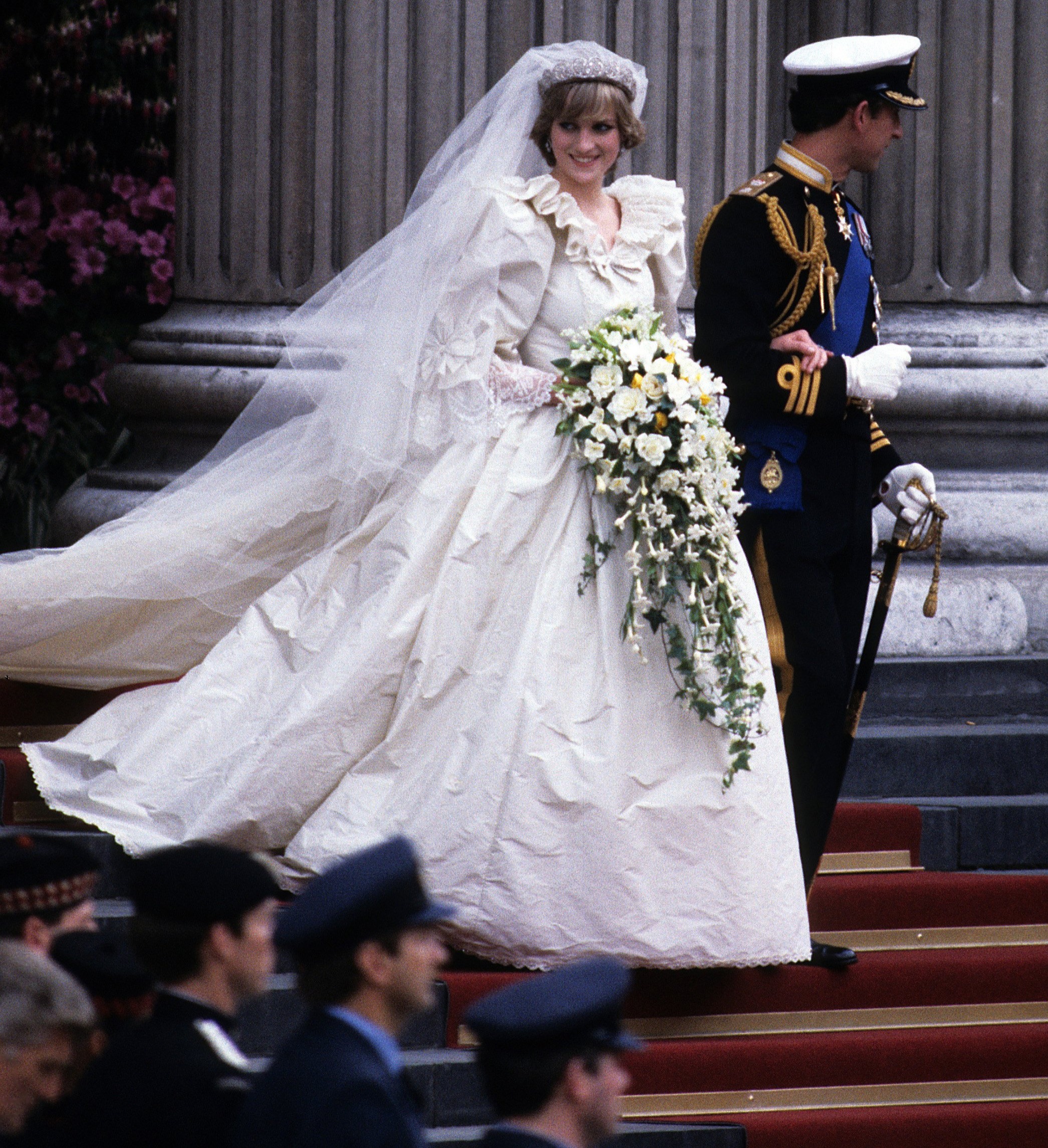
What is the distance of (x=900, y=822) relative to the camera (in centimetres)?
536

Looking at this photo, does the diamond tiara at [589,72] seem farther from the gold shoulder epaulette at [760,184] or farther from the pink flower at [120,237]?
Result: the pink flower at [120,237]

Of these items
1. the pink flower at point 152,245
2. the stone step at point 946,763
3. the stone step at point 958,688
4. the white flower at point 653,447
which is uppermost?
the pink flower at point 152,245

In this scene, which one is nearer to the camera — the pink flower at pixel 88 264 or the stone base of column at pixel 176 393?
the stone base of column at pixel 176 393

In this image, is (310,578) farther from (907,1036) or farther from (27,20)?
(27,20)

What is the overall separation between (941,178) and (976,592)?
1.46 meters

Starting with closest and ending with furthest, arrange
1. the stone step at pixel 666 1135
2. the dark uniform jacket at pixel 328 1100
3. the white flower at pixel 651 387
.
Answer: the dark uniform jacket at pixel 328 1100, the stone step at pixel 666 1135, the white flower at pixel 651 387

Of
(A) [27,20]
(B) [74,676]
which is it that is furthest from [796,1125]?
(A) [27,20]

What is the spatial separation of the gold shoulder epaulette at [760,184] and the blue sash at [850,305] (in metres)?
0.19

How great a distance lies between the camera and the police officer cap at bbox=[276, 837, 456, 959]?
2346 millimetres

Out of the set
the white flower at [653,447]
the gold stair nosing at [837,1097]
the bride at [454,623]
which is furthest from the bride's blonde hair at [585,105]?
the gold stair nosing at [837,1097]

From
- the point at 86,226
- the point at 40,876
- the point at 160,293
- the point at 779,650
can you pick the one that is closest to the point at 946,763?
the point at 779,650

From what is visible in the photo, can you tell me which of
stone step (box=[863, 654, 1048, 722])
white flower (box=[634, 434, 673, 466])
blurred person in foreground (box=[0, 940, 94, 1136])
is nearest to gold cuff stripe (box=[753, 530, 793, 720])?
white flower (box=[634, 434, 673, 466])

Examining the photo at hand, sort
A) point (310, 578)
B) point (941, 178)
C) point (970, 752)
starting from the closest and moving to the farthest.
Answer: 1. point (310, 578)
2. point (970, 752)
3. point (941, 178)

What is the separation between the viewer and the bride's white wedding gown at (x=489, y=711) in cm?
427
